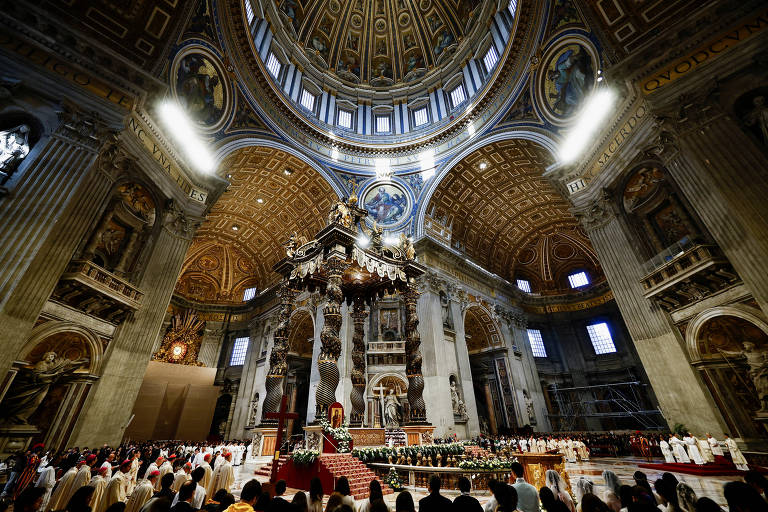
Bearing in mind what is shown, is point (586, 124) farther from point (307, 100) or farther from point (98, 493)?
point (98, 493)

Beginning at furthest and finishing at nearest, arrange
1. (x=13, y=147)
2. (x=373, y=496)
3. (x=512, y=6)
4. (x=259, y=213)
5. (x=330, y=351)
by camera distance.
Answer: (x=259, y=213), (x=512, y=6), (x=330, y=351), (x=13, y=147), (x=373, y=496)

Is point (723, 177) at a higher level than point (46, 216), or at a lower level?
higher

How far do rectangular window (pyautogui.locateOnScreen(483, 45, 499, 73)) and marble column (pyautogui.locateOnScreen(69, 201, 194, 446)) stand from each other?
54.0 feet

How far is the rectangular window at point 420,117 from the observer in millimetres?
19688

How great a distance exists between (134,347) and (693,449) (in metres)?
15.0

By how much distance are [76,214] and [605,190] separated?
15.6m

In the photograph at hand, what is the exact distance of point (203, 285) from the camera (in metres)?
21.5

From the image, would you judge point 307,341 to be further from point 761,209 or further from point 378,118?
point 761,209

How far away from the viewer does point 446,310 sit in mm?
15836

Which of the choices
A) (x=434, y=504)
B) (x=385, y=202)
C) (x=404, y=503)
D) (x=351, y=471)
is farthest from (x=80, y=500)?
(x=385, y=202)

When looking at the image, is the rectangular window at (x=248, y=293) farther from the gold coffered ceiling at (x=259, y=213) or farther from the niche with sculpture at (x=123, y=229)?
the niche with sculpture at (x=123, y=229)

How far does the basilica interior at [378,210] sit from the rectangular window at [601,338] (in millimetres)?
139

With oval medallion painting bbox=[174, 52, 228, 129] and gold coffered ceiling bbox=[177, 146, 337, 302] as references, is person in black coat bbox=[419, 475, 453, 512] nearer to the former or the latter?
oval medallion painting bbox=[174, 52, 228, 129]

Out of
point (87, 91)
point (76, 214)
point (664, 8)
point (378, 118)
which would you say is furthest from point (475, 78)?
point (76, 214)
